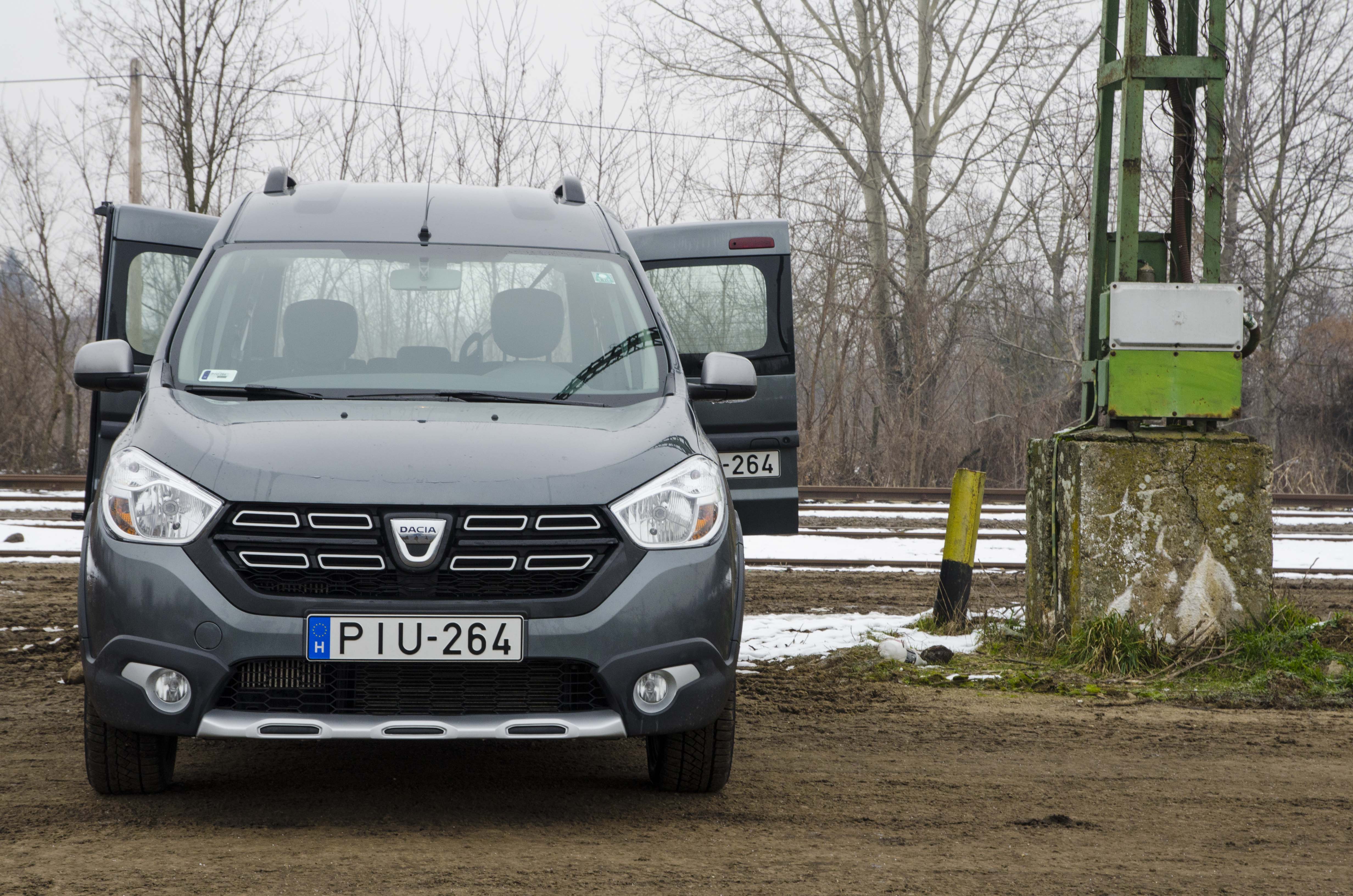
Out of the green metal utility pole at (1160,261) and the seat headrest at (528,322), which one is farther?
the green metal utility pole at (1160,261)

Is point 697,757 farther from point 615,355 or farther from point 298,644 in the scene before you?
point 615,355

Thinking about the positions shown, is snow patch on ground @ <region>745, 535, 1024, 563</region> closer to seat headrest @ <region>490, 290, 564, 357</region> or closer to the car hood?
seat headrest @ <region>490, 290, 564, 357</region>

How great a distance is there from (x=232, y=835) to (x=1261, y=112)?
75.0ft

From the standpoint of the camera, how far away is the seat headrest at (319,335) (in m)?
4.12

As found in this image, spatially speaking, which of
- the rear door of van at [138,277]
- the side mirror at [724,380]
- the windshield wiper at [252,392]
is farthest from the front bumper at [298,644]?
the rear door of van at [138,277]

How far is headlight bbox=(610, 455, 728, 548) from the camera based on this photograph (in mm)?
3426

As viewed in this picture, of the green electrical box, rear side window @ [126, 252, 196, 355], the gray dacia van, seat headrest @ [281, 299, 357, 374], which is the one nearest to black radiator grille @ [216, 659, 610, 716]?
the gray dacia van

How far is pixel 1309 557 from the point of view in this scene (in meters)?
11.2

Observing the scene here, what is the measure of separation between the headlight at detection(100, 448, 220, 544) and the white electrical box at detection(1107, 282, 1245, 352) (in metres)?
4.34

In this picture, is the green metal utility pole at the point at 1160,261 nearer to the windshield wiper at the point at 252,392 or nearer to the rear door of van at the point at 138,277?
the windshield wiper at the point at 252,392

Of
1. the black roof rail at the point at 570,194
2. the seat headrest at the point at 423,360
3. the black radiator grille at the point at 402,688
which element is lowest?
the black radiator grille at the point at 402,688

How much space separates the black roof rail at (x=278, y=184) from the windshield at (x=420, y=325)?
0.43m

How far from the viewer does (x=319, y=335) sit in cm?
421

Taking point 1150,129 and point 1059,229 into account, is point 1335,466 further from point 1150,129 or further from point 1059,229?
point 1150,129
